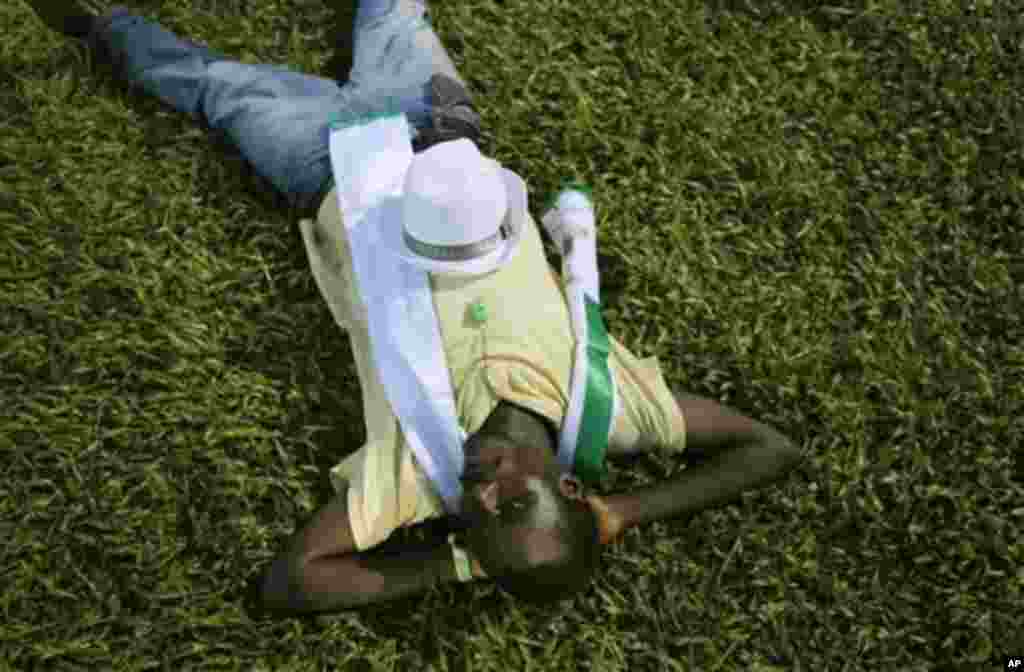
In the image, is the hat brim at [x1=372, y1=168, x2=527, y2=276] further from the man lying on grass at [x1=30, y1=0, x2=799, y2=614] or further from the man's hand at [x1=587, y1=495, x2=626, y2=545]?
the man's hand at [x1=587, y1=495, x2=626, y2=545]

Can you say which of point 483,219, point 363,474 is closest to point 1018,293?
point 483,219

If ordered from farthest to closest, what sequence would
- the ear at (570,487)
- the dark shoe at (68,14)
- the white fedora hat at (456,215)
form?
the dark shoe at (68,14) → the white fedora hat at (456,215) → the ear at (570,487)

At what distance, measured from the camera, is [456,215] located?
9.62ft

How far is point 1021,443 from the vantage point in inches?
136

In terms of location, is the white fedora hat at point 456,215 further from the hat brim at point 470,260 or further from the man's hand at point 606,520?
the man's hand at point 606,520

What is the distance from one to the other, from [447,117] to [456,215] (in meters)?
0.80

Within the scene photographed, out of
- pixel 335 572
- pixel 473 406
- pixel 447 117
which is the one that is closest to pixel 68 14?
pixel 447 117

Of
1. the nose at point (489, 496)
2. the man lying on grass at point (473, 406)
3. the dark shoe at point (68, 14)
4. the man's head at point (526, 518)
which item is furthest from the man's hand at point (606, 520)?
the dark shoe at point (68, 14)

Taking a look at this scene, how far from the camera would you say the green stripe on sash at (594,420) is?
9.87 feet

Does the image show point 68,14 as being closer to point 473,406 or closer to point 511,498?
point 473,406

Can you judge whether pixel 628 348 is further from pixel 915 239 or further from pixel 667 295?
pixel 915 239

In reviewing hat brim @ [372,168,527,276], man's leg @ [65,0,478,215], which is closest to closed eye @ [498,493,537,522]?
hat brim @ [372,168,527,276]

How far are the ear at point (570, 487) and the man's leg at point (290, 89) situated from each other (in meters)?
Answer: 1.36

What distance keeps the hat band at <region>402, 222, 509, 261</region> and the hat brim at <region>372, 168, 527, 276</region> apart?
0.01 meters
